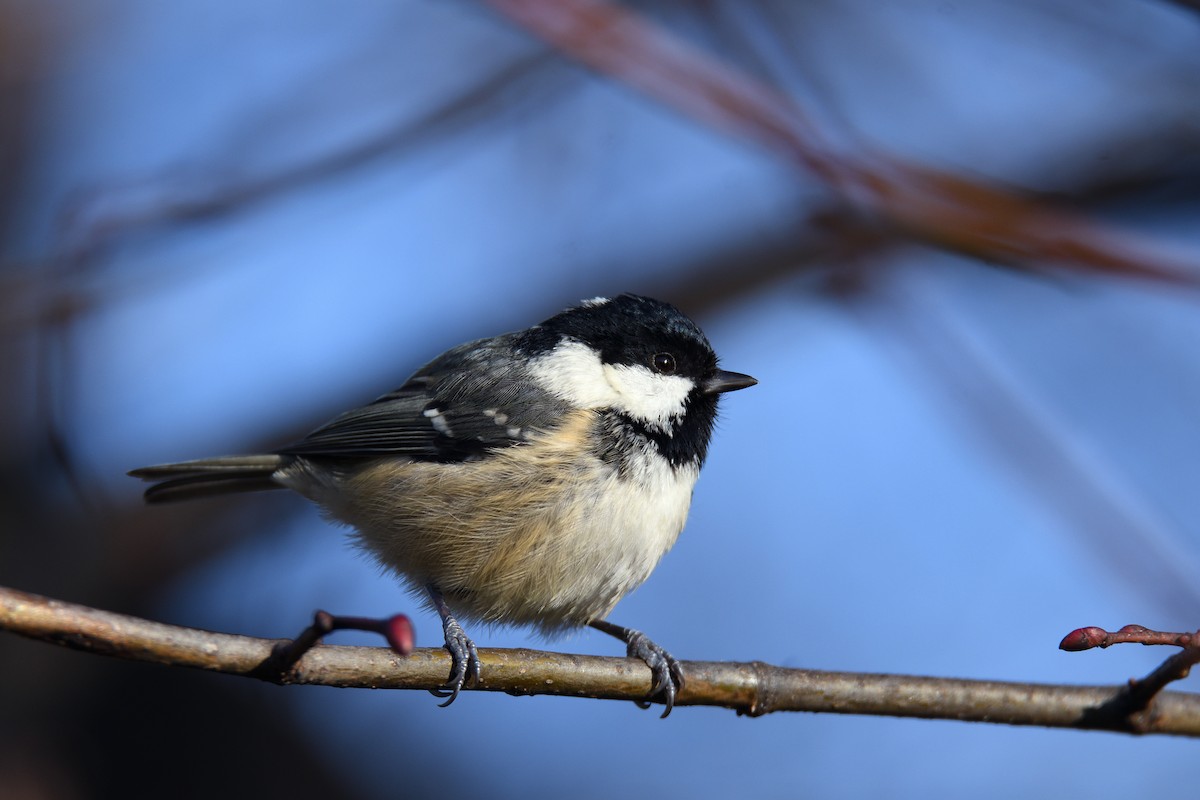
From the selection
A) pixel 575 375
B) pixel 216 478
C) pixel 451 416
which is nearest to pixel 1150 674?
pixel 575 375

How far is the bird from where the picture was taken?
89.8 inches

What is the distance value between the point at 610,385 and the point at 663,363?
0.14 meters

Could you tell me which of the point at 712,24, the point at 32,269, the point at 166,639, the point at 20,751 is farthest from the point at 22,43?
the point at 166,639

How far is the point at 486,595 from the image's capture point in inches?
92.8

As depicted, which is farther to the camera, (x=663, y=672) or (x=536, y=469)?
(x=536, y=469)

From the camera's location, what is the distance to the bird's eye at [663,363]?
253 cm

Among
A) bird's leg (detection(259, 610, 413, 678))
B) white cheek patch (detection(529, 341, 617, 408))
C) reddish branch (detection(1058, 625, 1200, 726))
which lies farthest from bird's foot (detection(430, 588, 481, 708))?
reddish branch (detection(1058, 625, 1200, 726))

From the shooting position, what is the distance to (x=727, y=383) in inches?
98.1

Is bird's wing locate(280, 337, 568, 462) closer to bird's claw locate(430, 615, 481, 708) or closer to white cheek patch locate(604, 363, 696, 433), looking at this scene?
white cheek patch locate(604, 363, 696, 433)

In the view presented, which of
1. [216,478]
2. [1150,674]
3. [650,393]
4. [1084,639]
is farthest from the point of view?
[216,478]

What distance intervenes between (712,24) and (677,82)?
683 millimetres

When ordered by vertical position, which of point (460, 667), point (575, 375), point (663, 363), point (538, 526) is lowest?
point (460, 667)

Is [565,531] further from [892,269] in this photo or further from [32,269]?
[32,269]

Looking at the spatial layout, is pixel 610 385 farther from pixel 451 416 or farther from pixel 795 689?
pixel 795 689
